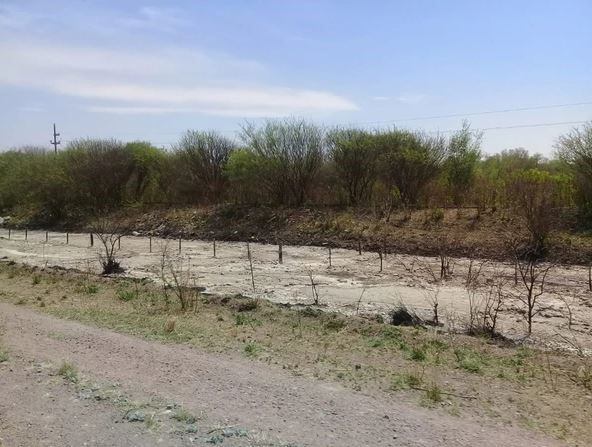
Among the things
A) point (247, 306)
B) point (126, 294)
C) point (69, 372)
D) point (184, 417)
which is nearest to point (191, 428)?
point (184, 417)

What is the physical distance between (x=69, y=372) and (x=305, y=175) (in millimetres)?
26757

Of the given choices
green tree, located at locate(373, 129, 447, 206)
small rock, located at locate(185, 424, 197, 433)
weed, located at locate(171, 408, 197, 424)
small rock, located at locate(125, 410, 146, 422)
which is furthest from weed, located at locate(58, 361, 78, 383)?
green tree, located at locate(373, 129, 447, 206)

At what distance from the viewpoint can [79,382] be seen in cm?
664

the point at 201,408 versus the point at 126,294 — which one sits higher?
the point at 126,294

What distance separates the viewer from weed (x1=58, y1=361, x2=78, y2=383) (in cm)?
677

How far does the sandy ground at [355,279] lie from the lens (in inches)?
→ 467

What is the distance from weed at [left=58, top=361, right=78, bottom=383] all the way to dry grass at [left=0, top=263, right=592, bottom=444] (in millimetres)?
1789

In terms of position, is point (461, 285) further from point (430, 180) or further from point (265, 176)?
point (265, 176)

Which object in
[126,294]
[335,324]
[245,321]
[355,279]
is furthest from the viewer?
[355,279]

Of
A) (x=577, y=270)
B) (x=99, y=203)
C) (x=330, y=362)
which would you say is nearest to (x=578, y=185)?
(x=577, y=270)

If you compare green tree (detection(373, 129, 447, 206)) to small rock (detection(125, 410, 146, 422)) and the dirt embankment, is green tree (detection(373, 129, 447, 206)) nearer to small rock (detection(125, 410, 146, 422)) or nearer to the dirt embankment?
the dirt embankment

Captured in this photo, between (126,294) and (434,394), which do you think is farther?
(126,294)

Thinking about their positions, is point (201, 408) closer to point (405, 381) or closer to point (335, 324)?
point (405, 381)

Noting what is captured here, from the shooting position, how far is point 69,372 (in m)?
6.95
